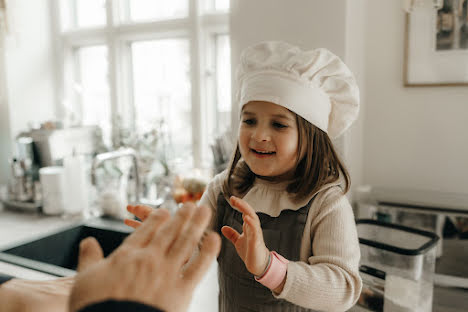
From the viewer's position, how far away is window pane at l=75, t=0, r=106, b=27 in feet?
8.39

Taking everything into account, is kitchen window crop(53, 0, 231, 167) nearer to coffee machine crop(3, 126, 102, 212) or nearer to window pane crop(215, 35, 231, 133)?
window pane crop(215, 35, 231, 133)

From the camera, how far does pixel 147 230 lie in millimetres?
377

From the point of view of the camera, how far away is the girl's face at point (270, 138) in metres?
0.79

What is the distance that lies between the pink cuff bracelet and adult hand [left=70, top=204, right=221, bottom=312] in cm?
27

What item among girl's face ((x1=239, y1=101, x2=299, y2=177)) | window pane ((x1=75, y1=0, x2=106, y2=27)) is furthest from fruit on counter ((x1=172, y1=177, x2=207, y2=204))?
window pane ((x1=75, y1=0, x2=106, y2=27))

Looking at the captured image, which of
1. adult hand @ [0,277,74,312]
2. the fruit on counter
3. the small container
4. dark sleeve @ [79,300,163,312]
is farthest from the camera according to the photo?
the fruit on counter

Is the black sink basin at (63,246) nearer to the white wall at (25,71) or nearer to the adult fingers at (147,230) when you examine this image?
the adult fingers at (147,230)

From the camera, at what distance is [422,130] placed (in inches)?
60.1

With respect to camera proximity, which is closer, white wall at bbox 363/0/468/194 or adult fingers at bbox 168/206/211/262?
adult fingers at bbox 168/206/211/262

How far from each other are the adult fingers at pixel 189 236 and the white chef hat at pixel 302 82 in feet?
1.43

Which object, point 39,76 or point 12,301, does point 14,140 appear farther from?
point 12,301

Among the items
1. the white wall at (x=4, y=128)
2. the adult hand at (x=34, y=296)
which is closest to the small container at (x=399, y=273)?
the adult hand at (x=34, y=296)

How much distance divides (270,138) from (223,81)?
146 cm

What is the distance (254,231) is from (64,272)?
2.35 feet
